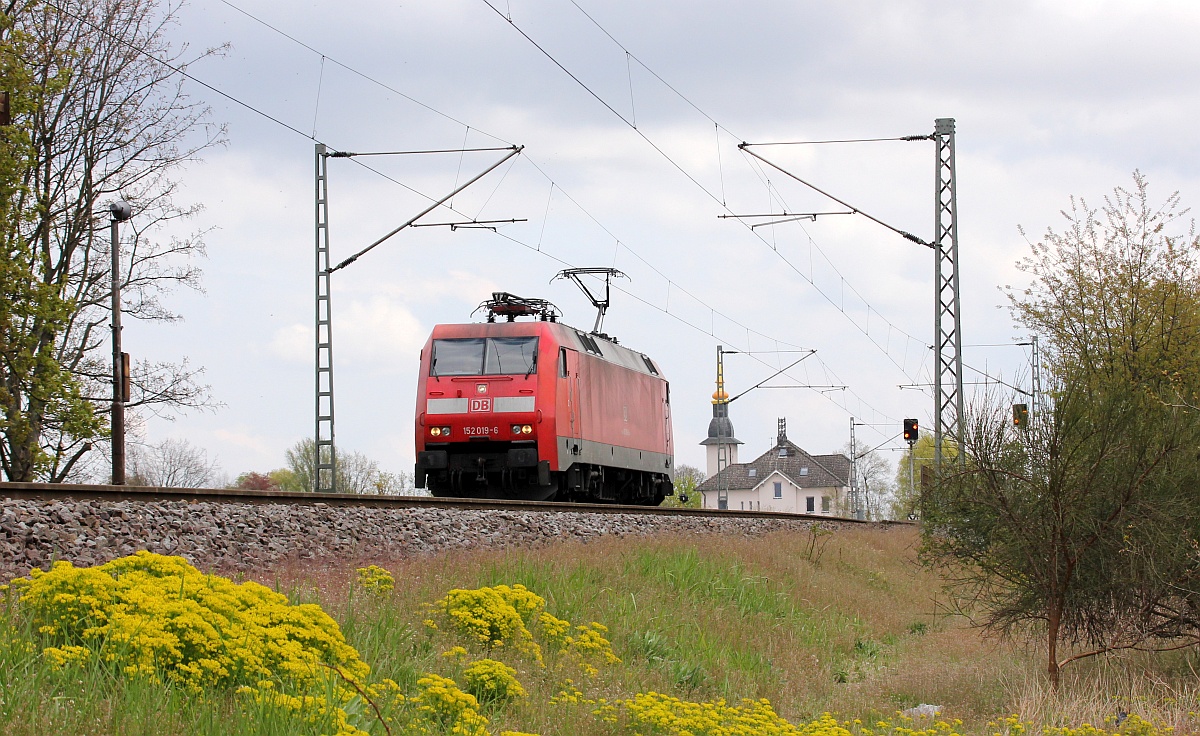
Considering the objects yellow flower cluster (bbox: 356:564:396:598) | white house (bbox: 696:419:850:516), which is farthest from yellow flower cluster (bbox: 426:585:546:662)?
white house (bbox: 696:419:850:516)

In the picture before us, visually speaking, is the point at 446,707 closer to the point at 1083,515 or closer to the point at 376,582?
the point at 376,582

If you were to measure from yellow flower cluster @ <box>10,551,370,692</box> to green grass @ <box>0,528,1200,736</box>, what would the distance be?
0.49ft

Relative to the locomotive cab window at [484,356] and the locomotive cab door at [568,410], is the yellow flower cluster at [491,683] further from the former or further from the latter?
the locomotive cab window at [484,356]

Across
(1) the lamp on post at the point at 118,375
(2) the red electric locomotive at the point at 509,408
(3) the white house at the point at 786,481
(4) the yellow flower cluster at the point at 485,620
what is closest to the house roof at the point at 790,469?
(3) the white house at the point at 786,481

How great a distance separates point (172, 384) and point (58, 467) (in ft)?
10.7

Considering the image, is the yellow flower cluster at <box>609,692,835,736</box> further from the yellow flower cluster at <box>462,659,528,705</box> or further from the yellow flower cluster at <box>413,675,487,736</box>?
the yellow flower cluster at <box>413,675,487,736</box>

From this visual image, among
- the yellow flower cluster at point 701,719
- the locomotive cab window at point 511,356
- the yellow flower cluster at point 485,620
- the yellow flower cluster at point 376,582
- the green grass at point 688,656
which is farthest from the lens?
the locomotive cab window at point 511,356

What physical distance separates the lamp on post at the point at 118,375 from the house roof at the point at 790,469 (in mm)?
95013

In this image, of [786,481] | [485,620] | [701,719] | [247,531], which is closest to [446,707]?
[701,719]

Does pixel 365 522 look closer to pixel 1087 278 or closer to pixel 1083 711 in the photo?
pixel 1083 711

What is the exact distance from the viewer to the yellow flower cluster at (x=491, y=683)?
741 centimetres

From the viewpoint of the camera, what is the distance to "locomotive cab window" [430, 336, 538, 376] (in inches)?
833

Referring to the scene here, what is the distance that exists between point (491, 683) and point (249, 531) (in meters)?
6.18

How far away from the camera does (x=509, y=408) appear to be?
20891 mm
